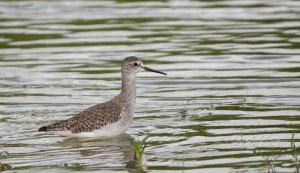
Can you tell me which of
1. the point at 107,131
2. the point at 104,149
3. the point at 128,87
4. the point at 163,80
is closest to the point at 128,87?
the point at 128,87

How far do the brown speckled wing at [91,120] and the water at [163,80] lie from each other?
258 mm

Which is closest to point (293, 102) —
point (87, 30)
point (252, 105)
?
point (252, 105)

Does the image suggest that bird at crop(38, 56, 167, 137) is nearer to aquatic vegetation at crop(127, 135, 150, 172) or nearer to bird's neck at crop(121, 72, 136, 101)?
bird's neck at crop(121, 72, 136, 101)

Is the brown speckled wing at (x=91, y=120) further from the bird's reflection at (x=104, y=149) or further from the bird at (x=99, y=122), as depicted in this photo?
the bird's reflection at (x=104, y=149)

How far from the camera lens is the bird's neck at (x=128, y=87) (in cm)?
1611

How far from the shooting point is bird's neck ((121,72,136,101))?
52.9 feet

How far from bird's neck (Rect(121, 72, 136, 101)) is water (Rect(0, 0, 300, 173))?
545 mm

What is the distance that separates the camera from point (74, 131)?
49.9 feet

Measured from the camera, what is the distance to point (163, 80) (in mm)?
19953

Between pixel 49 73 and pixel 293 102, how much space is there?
6.02 m

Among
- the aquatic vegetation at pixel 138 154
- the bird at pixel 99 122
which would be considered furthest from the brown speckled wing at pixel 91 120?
the aquatic vegetation at pixel 138 154

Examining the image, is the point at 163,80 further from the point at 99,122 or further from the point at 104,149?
the point at 104,149

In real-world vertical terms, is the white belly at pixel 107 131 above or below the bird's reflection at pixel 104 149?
above

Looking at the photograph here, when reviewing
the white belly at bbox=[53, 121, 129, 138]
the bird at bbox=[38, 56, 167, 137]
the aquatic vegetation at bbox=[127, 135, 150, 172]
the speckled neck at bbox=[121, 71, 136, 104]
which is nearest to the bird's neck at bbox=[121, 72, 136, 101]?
the speckled neck at bbox=[121, 71, 136, 104]
